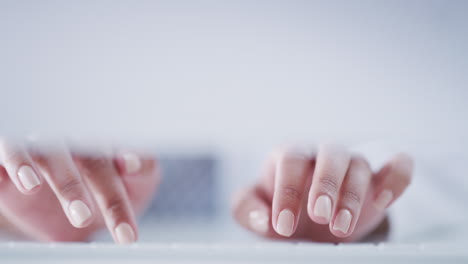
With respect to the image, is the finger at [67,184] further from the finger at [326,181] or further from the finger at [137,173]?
the finger at [326,181]

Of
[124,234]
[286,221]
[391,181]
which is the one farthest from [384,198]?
[124,234]

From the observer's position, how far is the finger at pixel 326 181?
0.28 m

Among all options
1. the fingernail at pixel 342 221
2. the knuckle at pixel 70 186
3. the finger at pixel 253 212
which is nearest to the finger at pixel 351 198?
the fingernail at pixel 342 221

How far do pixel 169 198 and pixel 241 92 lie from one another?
931mm

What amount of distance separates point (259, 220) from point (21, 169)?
29 centimetres

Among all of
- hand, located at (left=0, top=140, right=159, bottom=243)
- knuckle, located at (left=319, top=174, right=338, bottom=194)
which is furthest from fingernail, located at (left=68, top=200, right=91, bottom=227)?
knuckle, located at (left=319, top=174, right=338, bottom=194)

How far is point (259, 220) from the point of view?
1.49ft

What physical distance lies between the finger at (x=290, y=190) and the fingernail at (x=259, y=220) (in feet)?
0.36

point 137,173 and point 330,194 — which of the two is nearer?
point 330,194

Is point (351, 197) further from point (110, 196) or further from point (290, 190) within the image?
point (110, 196)

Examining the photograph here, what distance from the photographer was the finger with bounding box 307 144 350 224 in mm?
281

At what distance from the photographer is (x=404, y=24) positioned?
347 millimetres

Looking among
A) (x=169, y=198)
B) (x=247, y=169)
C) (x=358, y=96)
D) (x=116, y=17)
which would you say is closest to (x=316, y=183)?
(x=358, y=96)

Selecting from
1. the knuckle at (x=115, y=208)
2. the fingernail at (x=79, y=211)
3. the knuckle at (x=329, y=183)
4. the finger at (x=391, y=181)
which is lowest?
the finger at (x=391, y=181)
